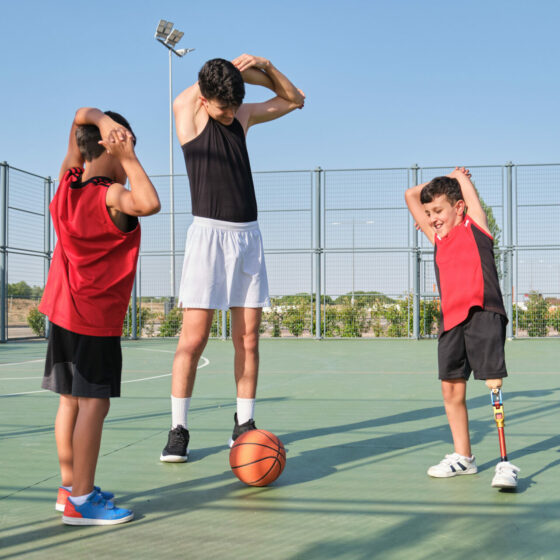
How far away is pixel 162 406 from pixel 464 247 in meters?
2.72

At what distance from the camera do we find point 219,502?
2469 mm

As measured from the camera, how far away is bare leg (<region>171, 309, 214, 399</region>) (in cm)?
318

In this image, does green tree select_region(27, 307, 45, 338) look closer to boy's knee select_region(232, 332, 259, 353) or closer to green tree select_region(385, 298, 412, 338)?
green tree select_region(385, 298, 412, 338)

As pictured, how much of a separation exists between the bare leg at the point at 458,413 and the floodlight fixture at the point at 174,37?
82.2ft

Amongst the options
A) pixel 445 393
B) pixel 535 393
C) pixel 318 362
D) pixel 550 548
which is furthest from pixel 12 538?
pixel 318 362

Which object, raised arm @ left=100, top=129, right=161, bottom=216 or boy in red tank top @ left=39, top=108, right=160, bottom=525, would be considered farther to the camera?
boy in red tank top @ left=39, top=108, right=160, bottom=525

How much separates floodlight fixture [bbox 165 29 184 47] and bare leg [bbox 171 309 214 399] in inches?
965

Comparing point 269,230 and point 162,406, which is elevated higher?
point 269,230

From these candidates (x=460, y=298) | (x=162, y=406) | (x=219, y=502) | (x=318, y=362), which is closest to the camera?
(x=219, y=502)

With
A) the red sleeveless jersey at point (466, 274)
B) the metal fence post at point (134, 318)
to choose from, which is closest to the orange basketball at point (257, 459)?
the red sleeveless jersey at point (466, 274)

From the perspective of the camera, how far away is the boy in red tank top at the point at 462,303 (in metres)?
2.83

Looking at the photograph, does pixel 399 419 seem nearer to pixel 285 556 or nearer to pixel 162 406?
pixel 162 406

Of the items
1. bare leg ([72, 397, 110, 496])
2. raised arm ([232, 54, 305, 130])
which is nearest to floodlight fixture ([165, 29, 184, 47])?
raised arm ([232, 54, 305, 130])

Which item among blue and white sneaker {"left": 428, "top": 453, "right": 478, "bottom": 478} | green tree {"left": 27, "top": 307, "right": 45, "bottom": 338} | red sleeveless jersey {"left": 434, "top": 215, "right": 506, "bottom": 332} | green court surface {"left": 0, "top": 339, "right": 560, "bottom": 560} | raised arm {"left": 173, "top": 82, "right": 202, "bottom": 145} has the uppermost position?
raised arm {"left": 173, "top": 82, "right": 202, "bottom": 145}
